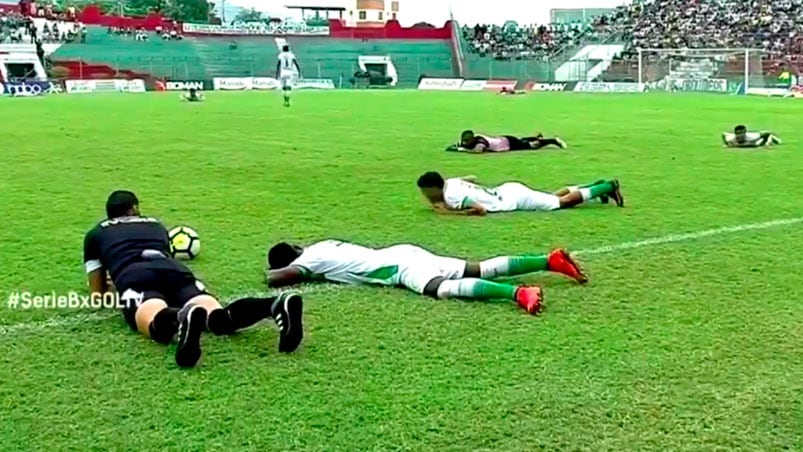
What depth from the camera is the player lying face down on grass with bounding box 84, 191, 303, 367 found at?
4980 millimetres

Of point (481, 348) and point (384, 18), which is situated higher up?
point (384, 18)

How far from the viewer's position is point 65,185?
11.8 metres

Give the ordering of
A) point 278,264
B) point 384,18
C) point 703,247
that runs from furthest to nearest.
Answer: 1. point 384,18
2. point 703,247
3. point 278,264

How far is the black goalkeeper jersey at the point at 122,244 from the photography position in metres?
5.66

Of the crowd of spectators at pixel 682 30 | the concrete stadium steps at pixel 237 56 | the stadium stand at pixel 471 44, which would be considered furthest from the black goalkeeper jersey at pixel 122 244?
the concrete stadium steps at pixel 237 56

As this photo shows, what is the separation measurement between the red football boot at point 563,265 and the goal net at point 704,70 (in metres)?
42.3

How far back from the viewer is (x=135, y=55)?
5959 centimetres

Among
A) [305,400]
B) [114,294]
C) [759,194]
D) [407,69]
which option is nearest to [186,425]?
[305,400]

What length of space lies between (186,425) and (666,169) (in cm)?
1068

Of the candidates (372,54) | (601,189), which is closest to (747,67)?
(372,54)

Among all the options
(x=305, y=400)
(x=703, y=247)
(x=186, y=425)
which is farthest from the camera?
(x=703, y=247)

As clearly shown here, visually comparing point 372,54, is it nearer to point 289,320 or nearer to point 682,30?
point 682,30

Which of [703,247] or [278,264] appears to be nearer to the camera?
[278,264]

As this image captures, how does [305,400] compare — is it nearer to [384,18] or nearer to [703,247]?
[703,247]
